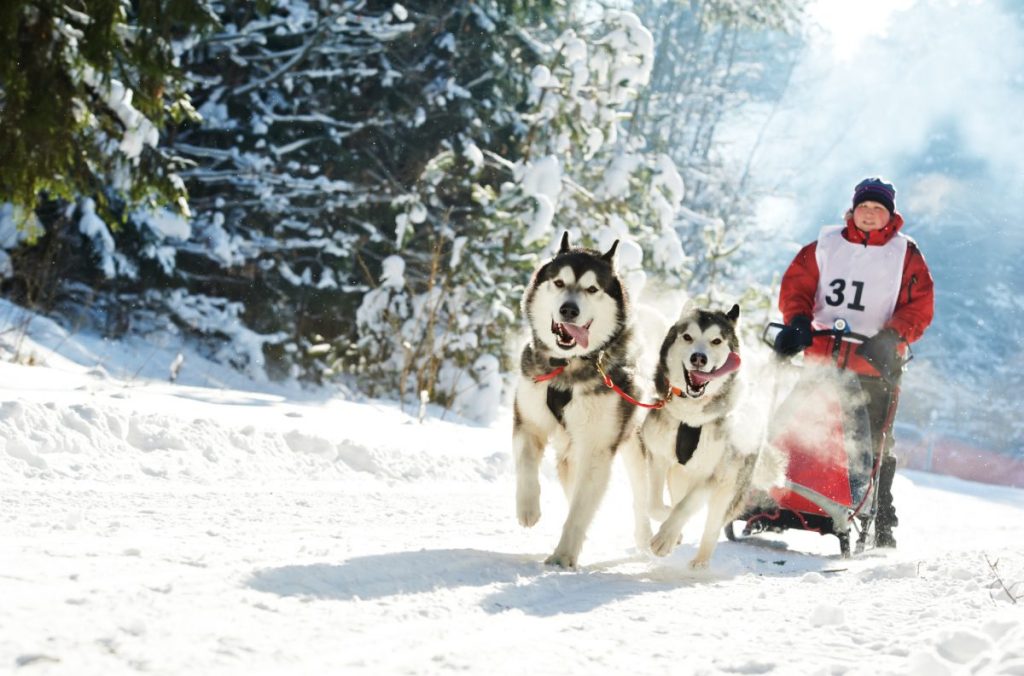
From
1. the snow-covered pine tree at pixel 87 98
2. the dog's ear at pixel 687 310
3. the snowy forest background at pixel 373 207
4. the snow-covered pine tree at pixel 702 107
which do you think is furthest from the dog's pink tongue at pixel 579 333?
the snow-covered pine tree at pixel 702 107

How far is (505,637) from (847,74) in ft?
110

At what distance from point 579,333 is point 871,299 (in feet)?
7.82

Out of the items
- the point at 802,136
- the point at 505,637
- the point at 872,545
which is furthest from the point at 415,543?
the point at 802,136

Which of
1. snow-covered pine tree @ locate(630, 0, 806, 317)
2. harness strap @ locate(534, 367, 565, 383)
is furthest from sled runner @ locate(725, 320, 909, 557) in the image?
snow-covered pine tree @ locate(630, 0, 806, 317)

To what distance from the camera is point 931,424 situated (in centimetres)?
3012

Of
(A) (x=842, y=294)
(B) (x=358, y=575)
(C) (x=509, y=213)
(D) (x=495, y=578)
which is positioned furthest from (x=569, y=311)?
(C) (x=509, y=213)

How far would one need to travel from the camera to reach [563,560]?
3.61 m

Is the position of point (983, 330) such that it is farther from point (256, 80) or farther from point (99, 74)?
point (99, 74)

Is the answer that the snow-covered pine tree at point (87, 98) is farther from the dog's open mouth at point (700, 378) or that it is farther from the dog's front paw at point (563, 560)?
the dog's front paw at point (563, 560)

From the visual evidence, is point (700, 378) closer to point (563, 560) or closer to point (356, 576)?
point (563, 560)

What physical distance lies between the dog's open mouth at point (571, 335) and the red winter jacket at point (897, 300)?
189 centimetres

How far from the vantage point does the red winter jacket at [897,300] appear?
17.1 ft

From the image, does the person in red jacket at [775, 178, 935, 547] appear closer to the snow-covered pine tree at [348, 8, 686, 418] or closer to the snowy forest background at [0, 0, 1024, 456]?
the snowy forest background at [0, 0, 1024, 456]

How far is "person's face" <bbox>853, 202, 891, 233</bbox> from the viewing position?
17.5 ft
